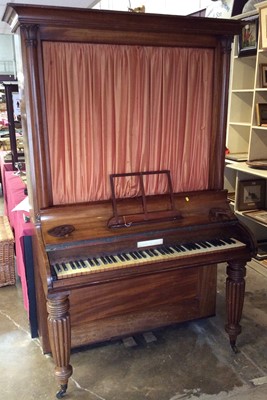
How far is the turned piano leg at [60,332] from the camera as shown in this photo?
1.73 metres

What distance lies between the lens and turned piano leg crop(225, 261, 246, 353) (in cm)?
209

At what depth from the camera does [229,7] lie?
3410mm

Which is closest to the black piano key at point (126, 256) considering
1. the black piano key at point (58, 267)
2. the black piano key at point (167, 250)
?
the black piano key at point (167, 250)

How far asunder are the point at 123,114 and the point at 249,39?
1.91m

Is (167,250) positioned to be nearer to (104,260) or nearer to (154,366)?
(104,260)

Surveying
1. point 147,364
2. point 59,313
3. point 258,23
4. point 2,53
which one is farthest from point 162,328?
point 2,53

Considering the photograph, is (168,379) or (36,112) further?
(168,379)

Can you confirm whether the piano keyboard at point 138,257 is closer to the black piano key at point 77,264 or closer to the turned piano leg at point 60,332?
the black piano key at point 77,264

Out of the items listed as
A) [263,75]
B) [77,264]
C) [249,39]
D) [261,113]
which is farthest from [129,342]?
[249,39]

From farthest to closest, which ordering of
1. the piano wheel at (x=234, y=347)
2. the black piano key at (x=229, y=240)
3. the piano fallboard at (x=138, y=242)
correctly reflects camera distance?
the piano wheel at (x=234, y=347)
the black piano key at (x=229, y=240)
the piano fallboard at (x=138, y=242)

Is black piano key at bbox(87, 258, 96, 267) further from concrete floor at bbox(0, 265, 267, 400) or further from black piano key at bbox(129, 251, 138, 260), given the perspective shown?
concrete floor at bbox(0, 265, 267, 400)

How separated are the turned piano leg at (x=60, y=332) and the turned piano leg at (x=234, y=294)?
3.02 ft

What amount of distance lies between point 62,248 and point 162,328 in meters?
1.03

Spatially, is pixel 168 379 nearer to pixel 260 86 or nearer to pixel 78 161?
pixel 78 161
